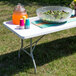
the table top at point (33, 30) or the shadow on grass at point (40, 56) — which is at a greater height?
the table top at point (33, 30)

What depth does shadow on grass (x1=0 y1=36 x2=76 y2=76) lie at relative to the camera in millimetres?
2604

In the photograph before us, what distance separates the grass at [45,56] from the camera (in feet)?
8.35

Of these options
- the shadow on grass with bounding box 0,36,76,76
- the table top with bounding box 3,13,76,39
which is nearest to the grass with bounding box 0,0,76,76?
the shadow on grass with bounding box 0,36,76,76

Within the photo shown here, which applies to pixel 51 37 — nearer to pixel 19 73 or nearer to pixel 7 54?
pixel 7 54

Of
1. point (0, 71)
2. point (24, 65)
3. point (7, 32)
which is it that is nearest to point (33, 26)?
point (24, 65)

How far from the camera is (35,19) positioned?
8.59 feet

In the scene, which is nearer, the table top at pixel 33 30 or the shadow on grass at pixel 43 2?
the table top at pixel 33 30

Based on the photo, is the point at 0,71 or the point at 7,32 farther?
the point at 7,32

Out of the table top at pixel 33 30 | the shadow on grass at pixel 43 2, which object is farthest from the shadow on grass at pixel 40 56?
the shadow on grass at pixel 43 2

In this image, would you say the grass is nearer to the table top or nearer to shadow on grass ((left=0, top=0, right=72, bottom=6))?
the table top

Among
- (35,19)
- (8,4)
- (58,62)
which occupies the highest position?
(35,19)

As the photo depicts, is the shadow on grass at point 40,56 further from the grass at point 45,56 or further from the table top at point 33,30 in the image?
the table top at point 33,30

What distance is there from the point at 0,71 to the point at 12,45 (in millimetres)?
851

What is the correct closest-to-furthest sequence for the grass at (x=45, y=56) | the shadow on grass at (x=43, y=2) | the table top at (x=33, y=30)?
1. the table top at (x=33, y=30)
2. the grass at (x=45, y=56)
3. the shadow on grass at (x=43, y=2)
